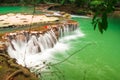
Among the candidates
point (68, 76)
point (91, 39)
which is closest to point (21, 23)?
point (91, 39)

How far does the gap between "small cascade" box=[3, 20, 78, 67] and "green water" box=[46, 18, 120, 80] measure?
0.81m

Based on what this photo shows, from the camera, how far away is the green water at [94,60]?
6203mm

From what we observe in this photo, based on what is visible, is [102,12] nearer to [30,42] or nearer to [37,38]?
[30,42]

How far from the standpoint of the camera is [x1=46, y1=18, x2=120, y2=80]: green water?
6.20 meters

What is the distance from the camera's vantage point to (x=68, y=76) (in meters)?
6.02

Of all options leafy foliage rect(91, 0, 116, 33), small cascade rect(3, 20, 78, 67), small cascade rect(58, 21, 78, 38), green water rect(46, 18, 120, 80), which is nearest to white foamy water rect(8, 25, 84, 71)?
small cascade rect(3, 20, 78, 67)

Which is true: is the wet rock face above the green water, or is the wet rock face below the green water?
above

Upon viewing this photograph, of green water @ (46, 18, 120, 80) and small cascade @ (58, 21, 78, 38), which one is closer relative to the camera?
green water @ (46, 18, 120, 80)

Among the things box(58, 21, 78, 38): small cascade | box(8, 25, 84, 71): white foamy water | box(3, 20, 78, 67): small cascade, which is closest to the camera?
box(8, 25, 84, 71): white foamy water

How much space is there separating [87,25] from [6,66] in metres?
10.7

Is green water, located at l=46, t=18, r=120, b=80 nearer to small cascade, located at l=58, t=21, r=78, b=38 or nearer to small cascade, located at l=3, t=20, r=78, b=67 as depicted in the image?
small cascade, located at l=58, t=21, r=78, b=38

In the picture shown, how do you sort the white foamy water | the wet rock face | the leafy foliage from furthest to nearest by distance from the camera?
the wet rock face < the white foamy water < the leafy foliage

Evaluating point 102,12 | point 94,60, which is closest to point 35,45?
point 94,60

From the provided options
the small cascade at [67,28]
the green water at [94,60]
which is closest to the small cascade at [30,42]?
the small cascade at [67,28]
